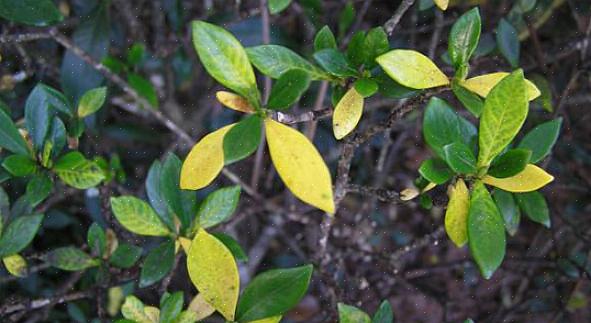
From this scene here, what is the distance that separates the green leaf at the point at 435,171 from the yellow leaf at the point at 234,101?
0.72 ft

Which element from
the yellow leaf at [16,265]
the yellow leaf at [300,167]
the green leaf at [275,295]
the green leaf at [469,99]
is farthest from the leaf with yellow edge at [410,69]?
the yellow leaf at [16,265]

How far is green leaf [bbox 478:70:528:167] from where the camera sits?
701mm

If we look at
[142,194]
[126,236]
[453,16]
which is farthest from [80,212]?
[453,16]

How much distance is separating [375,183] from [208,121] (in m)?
0.48

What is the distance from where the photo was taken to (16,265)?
101 cm

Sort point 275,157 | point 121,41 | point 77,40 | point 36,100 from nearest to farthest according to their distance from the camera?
point 275,157 < point 36,100 < point 77,40 < point 121,41

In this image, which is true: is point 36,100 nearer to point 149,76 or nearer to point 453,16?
point 149,76

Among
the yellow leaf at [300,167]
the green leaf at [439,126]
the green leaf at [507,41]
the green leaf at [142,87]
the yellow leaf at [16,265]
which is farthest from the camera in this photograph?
the green leaf at [142,87]

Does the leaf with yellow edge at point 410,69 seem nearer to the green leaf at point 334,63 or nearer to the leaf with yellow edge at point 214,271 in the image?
the green leaf at point 334,63

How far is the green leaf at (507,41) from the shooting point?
1.17m

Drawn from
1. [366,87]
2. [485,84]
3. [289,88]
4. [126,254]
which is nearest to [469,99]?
[485,84]

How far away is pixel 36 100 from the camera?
943 millimetres

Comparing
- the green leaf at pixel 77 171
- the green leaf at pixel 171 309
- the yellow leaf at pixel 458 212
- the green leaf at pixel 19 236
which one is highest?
the green leaf at pixel 77 171

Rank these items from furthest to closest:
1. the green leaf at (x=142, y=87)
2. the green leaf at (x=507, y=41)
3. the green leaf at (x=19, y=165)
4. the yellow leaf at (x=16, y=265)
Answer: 1. the green leaf at (x=142, y=87)
2. the green leaf at (x=507, y=41)
3. the yellow leaf at (x=16, y=265)
4. the green leaf at (x=19, y=165)
